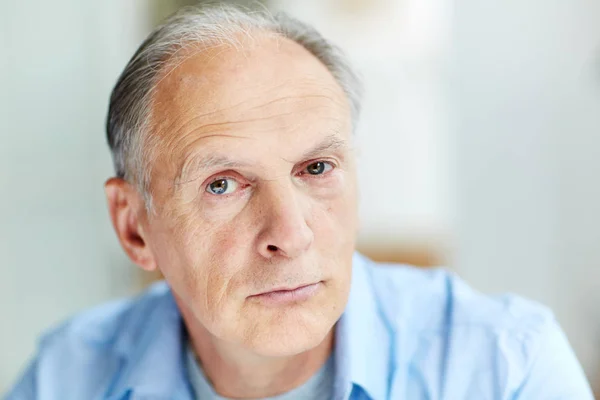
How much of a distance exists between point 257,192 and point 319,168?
0.12 m

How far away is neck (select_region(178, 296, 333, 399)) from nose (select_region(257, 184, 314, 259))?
0.85ft

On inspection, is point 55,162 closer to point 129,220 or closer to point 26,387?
point 26,387

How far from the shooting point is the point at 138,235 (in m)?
1.52

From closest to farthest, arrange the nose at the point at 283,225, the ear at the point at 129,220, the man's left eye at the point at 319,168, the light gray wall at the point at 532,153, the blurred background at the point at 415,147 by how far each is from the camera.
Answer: the nose at the point at 283,225 < the man's left eye at the point at 319,168 < the ear at the point at 129,220 < the blurred background at the point at 415,147 < the light gray wall at the point at 532,153

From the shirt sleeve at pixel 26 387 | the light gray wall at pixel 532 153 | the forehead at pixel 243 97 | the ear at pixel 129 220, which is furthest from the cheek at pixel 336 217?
the light gray wall at pixel 532 153

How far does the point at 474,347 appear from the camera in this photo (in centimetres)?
139

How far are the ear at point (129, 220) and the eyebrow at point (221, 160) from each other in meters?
0.19

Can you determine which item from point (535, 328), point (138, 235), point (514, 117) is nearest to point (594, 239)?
point (514, 117)

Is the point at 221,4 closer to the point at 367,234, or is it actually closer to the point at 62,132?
the point at 367,234

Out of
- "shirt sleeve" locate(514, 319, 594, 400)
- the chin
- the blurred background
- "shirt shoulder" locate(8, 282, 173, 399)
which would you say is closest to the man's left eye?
the chin

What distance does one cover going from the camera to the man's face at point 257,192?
1244mm

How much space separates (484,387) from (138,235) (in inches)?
28.3

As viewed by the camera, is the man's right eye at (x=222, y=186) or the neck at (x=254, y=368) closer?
the man's right eye at (x=222, y=186)

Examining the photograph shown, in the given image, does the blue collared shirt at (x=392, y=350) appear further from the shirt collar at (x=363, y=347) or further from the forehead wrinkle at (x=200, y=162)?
the forehead wrinkle at (x=200, y=162)
